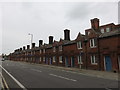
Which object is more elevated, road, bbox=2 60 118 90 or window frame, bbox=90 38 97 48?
window frame, bbox=90 38 97 48

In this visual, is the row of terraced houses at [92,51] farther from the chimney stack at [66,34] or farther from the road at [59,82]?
the road at [59,82]

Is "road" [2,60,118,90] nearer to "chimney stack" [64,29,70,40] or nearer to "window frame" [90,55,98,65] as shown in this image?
"window frame" [90,55,98,65]

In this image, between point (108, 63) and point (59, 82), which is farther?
point (108, 63)

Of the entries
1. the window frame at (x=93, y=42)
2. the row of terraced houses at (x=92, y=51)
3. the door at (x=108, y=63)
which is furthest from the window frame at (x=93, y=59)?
the door at (x=108, y=63)

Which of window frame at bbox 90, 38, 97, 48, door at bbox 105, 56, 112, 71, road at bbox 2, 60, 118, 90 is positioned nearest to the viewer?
road at bbox 2, 60, 118, 90

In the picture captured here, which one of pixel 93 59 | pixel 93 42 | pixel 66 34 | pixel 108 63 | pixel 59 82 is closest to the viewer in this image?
pixel 59 82

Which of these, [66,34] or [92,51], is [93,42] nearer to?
[92,51]

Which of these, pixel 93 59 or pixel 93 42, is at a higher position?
pixel 93 42

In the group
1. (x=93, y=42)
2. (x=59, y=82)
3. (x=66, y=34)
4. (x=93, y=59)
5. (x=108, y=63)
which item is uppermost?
(x=66, y=34)

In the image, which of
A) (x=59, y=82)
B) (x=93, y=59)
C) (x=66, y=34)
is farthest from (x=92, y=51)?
(x=66, y=34)

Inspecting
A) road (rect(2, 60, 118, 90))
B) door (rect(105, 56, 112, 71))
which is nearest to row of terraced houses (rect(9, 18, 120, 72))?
door (rect(105, 56, 112, 71))

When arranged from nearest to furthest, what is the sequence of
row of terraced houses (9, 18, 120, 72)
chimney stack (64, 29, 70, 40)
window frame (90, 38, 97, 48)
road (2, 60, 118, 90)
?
road (2, 60, 118, 90), row of terraced houses (9, 18, 120, 72), window frame (90, 38, 97, 48), chimney stack (64, 29, 70, 40)

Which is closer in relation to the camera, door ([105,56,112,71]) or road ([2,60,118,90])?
road ([2,60,118,90])

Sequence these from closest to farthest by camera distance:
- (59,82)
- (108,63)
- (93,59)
A: 1. (59,82)
2. (108,63)
3. (93,59)
